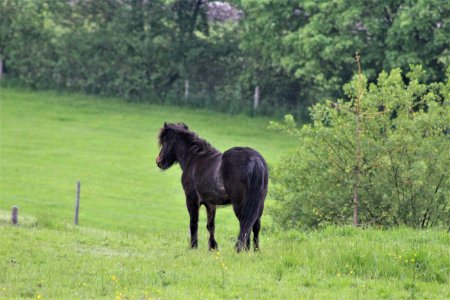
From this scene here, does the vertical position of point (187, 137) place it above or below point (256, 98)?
above

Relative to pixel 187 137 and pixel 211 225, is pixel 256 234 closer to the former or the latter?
pixel 211 225

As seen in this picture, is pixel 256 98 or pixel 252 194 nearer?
pixel 252 194

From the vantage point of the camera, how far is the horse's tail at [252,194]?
1386 cm

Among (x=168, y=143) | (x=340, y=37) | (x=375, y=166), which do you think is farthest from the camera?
(x=340, y=37)

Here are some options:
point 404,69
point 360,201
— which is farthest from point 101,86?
point 360,201

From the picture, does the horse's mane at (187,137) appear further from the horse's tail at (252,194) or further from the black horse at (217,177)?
the horse's tail at (252,194)

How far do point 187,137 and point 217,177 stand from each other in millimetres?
1751

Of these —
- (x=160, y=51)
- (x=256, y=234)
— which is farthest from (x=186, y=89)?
(x=256, y=234)

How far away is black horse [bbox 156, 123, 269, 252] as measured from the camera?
13.9 metres

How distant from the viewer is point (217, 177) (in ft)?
47.6

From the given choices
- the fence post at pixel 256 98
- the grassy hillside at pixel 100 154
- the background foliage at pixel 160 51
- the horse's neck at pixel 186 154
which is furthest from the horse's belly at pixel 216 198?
the fence post at pixel 256 98

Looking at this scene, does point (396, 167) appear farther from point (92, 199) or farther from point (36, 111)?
point (36, 111)

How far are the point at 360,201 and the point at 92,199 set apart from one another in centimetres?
1593

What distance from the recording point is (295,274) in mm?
11961
